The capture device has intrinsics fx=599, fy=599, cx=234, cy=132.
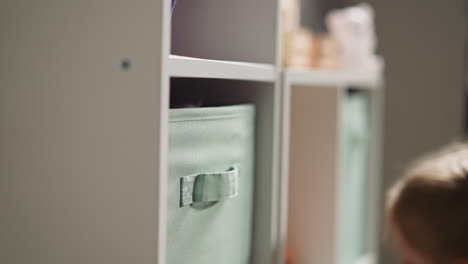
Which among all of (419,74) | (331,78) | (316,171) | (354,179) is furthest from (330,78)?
(419,74)

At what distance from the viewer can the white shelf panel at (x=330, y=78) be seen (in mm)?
1069

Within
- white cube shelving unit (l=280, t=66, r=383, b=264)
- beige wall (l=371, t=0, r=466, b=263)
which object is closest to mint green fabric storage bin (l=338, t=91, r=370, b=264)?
white cube shelving unit (l=280, t=66, r=383, b=264)

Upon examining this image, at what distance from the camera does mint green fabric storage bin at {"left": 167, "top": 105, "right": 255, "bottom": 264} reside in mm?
731

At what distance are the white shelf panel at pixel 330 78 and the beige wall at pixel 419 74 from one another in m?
0.61

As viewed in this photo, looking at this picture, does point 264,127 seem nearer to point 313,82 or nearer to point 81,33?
point 313,82

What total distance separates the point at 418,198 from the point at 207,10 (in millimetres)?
442

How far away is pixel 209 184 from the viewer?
0.78 m

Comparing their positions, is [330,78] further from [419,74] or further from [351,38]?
[419,74]

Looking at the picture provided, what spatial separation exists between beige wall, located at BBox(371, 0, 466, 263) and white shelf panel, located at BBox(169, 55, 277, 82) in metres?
1.35

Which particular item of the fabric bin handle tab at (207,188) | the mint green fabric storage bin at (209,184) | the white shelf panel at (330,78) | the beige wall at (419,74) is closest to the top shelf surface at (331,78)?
the white shelf panel at (330,78)

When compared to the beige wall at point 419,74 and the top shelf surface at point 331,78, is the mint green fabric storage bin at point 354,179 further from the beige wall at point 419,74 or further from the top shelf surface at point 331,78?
the beige wall at point 419,74

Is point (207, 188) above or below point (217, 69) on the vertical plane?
below

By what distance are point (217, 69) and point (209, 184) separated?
0.49ft

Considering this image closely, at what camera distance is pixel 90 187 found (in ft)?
2.21
